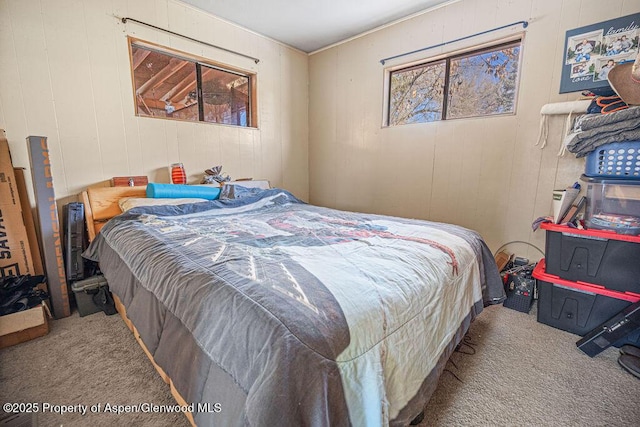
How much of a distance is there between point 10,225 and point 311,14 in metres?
3.03

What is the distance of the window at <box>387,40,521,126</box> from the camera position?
7.95 feet

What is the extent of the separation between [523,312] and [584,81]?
1.75 meters

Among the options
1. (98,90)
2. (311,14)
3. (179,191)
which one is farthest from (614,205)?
(98,90)

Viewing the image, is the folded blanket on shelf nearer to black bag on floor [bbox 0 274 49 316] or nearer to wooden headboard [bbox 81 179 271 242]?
wooden headboard [bbox 81 179 271 242]

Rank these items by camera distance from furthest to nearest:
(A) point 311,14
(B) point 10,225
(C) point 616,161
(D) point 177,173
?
(A) point 311,14
(D) point 177,173
(B) point 10,225
(C) point 616,161

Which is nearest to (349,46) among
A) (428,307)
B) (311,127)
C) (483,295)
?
(311,127)

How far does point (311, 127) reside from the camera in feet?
12.8

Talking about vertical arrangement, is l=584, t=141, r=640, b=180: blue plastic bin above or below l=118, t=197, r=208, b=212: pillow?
above

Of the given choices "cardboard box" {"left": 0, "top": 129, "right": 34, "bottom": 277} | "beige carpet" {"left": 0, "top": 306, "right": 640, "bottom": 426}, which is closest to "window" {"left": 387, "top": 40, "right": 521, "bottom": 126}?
"beige carpet" {"left": 0, "top": 306, "right": 640, "bottom": 426}

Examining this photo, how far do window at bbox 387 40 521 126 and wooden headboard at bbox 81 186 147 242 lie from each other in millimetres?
2765

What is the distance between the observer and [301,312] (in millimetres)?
744

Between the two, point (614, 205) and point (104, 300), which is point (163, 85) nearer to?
point (104, 300)

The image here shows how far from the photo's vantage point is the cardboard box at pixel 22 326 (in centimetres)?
161

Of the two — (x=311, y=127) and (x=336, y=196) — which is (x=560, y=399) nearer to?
(x=336, y=196)
